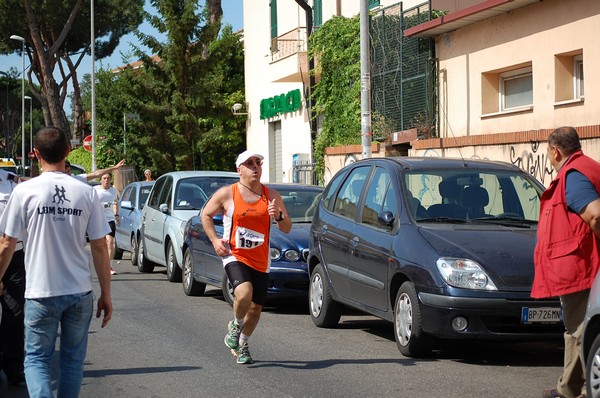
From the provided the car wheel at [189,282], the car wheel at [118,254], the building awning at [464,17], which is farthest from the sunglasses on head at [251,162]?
the car wheel at [118,254]

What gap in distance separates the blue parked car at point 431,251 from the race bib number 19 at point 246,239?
4.06 feet

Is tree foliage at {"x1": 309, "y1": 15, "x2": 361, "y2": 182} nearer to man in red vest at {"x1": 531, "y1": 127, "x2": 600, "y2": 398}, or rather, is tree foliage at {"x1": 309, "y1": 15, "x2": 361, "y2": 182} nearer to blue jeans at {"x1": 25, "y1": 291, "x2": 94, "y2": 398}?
man in red vest at {"x1": 531, "y1": 127, "x2": 600, "y2": 398}

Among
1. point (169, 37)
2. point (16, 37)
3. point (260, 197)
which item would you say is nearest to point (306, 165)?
point (169, 37)

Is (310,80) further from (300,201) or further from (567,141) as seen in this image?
(567,141)

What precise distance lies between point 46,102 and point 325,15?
25.4 metres

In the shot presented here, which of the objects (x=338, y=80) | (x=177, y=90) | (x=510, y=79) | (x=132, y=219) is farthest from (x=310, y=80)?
(x=132, y=219)

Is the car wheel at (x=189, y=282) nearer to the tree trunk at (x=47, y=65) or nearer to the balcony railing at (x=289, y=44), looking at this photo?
the balcony railing at (x=289, y=44)

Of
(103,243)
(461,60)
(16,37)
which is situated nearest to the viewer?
(103,243)

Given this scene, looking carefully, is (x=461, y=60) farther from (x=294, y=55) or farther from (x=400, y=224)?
(x=400, y=224)

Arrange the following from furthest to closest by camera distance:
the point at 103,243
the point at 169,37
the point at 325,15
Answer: the point at 169,37 < the point at 325,15 < the point at 103,243

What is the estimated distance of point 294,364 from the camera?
890 centimetres

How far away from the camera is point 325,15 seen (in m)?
29.7

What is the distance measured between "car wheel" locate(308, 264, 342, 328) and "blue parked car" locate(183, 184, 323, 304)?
94 centimetres

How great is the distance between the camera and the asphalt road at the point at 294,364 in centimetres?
783
